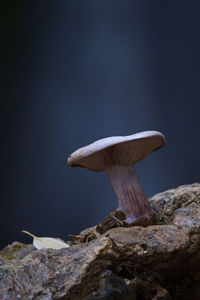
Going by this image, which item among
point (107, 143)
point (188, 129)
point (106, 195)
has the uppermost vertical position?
point (107, 143)

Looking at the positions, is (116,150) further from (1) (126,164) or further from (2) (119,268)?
(2) (119,268)

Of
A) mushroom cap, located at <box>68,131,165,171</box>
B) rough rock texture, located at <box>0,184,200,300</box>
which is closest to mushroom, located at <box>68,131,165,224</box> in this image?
mushroom cap, located at <box>68,131,165,171</box>

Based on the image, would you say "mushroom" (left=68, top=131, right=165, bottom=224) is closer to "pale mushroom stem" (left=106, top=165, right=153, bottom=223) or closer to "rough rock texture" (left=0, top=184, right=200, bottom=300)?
"pale mushroom stem" (left=106, top=165, right=153, bottom=223)

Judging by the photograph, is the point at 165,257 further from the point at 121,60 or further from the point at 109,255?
the point at 121,60

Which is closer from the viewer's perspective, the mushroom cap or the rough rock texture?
the rough rock texture

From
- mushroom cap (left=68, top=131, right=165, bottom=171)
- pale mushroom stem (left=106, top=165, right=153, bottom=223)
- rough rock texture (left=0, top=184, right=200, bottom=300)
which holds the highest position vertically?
mushroom cap (left=68, top=131, right=165, bottom=171)

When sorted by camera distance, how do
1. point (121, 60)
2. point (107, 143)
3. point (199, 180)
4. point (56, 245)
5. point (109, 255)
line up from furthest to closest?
point (121, 60) → point (199, 180) → point (56, 245) → point (107, 143) → point (109, 255)

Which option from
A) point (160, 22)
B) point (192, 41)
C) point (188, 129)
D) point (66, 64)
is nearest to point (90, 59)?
point (66, 64)
